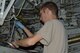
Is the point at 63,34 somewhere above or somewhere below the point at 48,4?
below

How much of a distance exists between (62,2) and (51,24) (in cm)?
70

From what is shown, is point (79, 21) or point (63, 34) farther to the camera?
point (79, 21)

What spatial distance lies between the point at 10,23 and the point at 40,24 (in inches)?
11.6

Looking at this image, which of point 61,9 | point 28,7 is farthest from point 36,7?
point 61,9

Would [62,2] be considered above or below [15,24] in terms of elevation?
above

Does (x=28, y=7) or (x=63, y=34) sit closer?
(x=63, y=34)

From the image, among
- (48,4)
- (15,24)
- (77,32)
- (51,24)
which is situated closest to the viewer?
(51,24)

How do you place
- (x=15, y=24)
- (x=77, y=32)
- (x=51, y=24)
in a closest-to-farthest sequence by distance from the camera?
(x=51, y=24), (x=15, y=24), (x=77, y=32)

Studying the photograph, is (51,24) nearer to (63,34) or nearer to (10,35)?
(63,34)

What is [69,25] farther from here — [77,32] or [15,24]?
[15,24]

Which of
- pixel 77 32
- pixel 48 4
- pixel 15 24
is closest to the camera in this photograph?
pixel 48 4

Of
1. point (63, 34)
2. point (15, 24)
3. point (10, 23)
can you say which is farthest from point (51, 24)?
point (10, 23)

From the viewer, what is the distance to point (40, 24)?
7.62 ft

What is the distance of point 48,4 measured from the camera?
1.81 m
